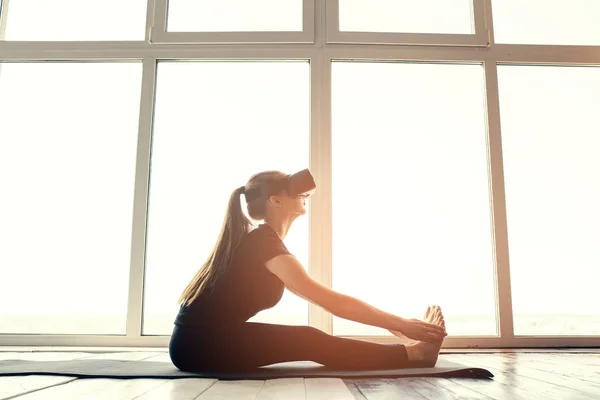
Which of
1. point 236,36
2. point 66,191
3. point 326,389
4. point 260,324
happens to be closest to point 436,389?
point 326,389

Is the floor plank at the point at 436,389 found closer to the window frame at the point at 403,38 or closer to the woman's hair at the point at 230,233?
the woman's hair at the point at 230,233

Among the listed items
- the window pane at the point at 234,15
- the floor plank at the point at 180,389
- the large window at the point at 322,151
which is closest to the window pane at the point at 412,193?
the large window at the point at 322,151

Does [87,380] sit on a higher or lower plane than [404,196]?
lower

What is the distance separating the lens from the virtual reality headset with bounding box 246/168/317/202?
1.90 meters

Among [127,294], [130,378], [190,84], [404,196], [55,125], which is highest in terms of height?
[190,84]

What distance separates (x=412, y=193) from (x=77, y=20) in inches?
94.5

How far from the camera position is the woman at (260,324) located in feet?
5.59

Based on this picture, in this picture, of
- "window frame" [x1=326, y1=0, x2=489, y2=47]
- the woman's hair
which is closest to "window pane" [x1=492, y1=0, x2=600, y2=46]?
"window frame" [x1=326, y1=0, x2=489, y2=47]

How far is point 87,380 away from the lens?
1.55 metres

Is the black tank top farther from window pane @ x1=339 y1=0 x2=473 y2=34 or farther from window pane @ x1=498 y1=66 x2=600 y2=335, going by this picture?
window pane @ x1=339 y1=0 x2=473 y2=34

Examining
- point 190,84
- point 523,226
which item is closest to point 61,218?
point 190,84

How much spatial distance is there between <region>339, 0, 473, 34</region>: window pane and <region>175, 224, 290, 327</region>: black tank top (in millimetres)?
1887

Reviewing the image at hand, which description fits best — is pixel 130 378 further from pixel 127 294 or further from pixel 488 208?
pixel 488 208

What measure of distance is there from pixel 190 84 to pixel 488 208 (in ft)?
6.56
